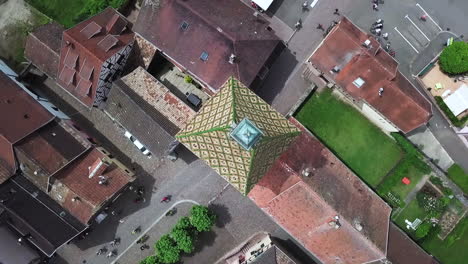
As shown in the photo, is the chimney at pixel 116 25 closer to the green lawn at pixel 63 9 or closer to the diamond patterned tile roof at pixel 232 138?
the green lawn at pixel 63 9

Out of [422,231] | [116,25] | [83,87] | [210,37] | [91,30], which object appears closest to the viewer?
[210,37]

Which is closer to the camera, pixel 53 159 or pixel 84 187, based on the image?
pixel 53 159

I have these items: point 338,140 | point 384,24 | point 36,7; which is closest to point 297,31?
point 384,24

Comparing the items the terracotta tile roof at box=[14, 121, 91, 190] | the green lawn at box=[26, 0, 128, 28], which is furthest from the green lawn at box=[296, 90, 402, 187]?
the green lawn at box=[26, 0, 128, 28]

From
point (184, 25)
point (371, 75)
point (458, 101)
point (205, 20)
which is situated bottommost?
point (184, 25)

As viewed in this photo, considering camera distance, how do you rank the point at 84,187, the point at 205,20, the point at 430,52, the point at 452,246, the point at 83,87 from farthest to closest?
1. the point at 430,52
2. the point at 452,246
3. the point at 83,87
4. the point at 84,187
5. the point at 205,20

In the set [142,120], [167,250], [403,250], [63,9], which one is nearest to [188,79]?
[142,120]

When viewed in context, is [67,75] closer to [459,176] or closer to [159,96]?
[159,96]
